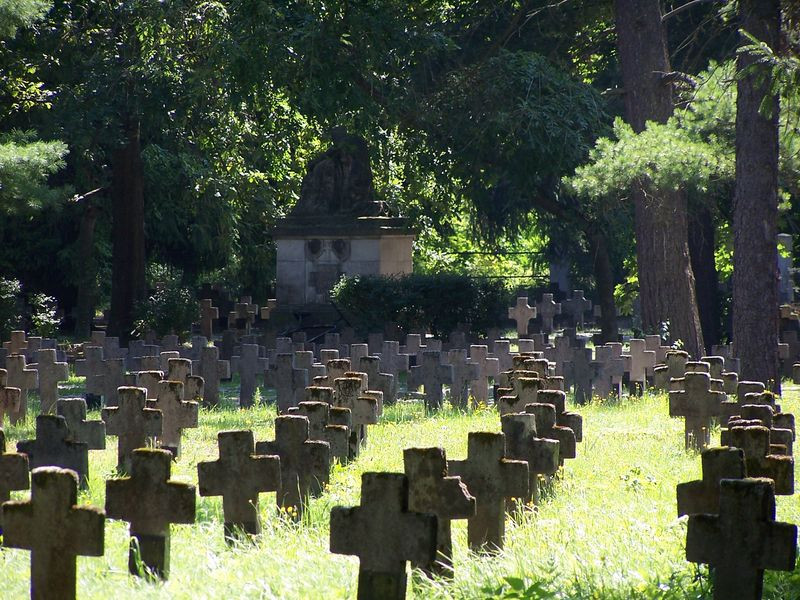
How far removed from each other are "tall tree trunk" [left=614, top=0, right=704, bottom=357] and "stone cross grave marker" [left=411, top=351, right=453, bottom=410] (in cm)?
652

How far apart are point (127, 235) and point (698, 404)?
17219 mm

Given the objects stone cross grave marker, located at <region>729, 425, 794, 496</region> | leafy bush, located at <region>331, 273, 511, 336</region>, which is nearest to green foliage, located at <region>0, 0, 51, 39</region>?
leafy bush, located at <region>331, 273, 511, 336</region>

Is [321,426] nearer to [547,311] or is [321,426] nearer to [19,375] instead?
[19,375]

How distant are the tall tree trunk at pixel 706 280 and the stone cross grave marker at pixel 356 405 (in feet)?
46.1

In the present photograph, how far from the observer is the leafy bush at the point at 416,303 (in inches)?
819

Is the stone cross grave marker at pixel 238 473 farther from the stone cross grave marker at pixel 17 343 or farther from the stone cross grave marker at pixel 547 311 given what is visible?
the stone cross grave marker at pixel 547 311

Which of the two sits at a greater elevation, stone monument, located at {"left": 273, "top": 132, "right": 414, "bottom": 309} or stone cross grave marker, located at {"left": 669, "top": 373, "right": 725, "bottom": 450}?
stone monument, located at {"left": 273, "top": 132, "right": 414, "bottom": 309}

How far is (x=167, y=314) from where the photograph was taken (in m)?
24.5

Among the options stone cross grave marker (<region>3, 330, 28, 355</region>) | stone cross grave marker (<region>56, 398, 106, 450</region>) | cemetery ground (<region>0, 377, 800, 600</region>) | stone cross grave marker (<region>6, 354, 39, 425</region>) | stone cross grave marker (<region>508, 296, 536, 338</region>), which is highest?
stone cross grave marker (<region>508, 296, 536, 338</region>)

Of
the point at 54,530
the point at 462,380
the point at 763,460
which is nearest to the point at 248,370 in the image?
the point at 462,380

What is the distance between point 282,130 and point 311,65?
15.7 ft

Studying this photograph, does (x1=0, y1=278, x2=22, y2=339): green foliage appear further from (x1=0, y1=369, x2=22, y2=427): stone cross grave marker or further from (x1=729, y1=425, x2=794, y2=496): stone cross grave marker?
(x1=729, y1=425, x2=794, y2=496): stone cross grave marker

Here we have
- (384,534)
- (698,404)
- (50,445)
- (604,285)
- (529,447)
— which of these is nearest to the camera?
(384,534)

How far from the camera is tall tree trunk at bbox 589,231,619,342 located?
23234 millimetres
